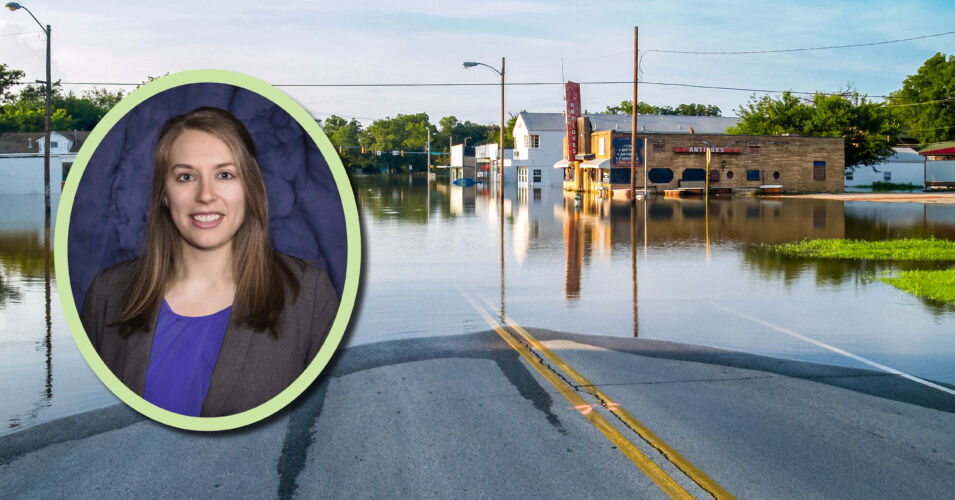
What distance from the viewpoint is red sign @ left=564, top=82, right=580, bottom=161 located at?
65312 millimetres

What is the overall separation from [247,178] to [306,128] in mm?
160

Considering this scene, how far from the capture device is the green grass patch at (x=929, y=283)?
1301cm

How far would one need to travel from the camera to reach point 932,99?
3895 inches

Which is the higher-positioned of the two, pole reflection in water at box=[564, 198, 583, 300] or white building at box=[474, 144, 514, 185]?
white building at box=[474, 144, 514, 185]

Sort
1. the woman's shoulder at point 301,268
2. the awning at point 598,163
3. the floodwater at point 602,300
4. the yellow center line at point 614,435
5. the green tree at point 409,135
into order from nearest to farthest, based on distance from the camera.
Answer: the woman's shoulder at point 301,268 → the yellow center line at point 614,435 → the floodwater at point 602,300 → the awning at point 598,163 → the green tree at point 409,135

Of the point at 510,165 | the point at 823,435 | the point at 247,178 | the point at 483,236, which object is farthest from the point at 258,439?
the point at 510,165

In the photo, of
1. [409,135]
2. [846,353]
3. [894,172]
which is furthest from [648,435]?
[409,135]

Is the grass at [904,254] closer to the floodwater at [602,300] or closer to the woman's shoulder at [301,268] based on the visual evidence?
the floodwater at [602,300]

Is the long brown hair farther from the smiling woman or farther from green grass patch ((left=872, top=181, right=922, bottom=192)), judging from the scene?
green grass patch ((left=872, top=181, right=922, bottom=192))

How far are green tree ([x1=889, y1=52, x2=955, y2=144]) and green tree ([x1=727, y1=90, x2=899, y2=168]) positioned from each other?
2692 cm

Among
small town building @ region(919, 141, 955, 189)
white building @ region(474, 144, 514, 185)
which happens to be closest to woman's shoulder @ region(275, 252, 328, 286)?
small town building @ region(919, 141, 955, 189)

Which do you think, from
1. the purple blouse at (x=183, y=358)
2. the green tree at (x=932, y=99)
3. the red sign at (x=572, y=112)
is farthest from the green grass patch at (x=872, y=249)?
the green tree at (x=932, y=99)

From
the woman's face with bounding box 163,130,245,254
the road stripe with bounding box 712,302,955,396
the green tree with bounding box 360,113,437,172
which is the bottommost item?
the road stripe with bounding box 712,302,955,396

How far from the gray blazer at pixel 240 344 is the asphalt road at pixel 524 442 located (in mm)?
1973
